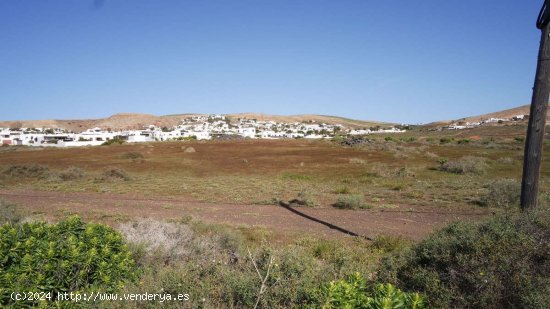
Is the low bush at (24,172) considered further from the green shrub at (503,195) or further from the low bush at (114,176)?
the green shrub at (503,195)

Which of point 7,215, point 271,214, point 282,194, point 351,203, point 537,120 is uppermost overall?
point 537,120

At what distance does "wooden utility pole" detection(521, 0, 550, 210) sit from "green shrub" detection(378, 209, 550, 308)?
91.4 inches

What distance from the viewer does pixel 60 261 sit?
4.11 meters

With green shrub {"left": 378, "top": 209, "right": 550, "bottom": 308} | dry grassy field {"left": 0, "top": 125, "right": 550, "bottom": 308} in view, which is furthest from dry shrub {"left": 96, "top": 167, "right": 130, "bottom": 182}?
green shrub {"left": 378, "top": 209, "right": 550, "bottom": 308}

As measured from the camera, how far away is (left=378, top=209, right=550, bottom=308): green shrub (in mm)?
3475

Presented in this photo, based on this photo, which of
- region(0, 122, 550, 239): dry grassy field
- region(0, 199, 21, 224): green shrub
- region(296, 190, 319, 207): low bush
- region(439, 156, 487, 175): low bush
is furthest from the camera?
region(439, 156, 487, 175): low bush

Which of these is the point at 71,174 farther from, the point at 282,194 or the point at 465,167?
the point at 465,167

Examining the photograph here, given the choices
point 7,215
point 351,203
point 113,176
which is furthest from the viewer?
point 113,176

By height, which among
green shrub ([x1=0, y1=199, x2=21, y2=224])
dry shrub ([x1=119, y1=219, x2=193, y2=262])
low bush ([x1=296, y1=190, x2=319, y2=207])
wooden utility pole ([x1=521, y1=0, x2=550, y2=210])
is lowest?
low bush ([x1=296, y1=190, x2=319, y2=207])

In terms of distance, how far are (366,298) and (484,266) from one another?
63.2 inches

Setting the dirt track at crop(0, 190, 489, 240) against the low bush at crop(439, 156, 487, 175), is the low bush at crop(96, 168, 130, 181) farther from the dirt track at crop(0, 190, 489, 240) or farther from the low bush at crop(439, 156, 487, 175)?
the low bush at crop(439, 156, 487, 175)

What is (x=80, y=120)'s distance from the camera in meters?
182

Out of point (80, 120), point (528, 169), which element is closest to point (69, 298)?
point (528, 169)

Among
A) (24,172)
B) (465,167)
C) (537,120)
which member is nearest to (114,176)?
(24,172)
